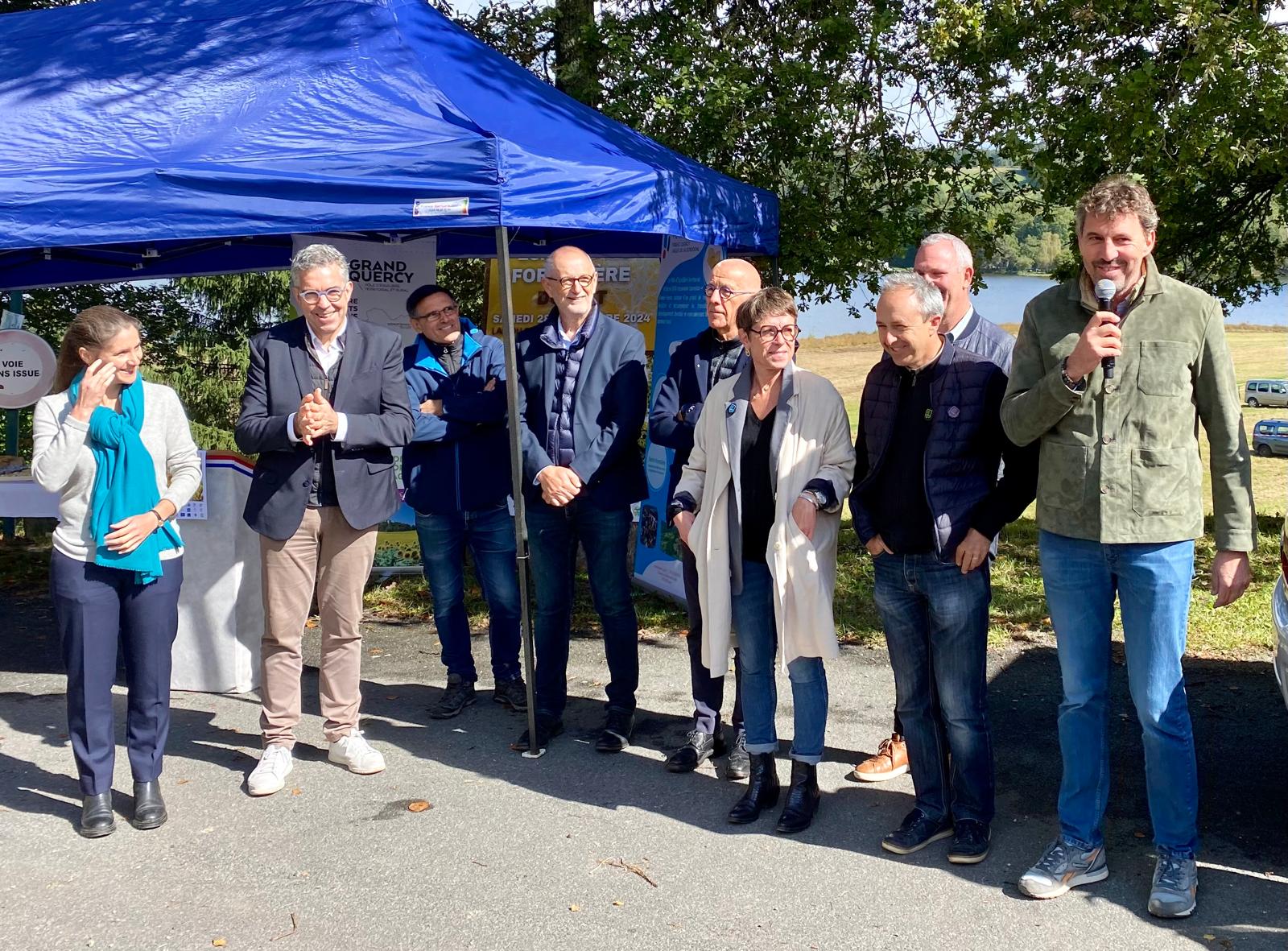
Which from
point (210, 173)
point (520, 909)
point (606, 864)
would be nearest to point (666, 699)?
point (606, 864)

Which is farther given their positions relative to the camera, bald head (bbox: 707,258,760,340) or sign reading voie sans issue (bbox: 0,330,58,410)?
sign reading voie sans issue (bbox: 0,330,58,410)

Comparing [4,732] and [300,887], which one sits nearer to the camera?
[300,887]

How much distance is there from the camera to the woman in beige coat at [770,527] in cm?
398

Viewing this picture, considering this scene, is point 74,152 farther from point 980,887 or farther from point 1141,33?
point 1141,33

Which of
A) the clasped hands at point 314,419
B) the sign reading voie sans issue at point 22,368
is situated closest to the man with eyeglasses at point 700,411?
the clasped hands at point 314,419

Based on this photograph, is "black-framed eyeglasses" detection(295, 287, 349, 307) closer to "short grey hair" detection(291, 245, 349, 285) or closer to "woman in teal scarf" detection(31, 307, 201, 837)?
"short grey hair" detection(291, 245, 349, 285)

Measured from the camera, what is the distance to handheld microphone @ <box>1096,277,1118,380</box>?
10.6 ft

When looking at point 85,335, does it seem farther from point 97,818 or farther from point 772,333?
point 772,333

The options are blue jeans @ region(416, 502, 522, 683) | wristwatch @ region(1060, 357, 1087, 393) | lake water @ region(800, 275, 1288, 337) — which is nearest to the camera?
wristwatch @ region(1060, 357, 1087, 393)

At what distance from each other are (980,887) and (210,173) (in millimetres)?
3756

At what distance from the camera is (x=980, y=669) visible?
385cm

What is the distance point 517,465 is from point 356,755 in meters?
1.27

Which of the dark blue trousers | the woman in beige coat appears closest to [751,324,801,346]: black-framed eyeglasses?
the woman in beige coat

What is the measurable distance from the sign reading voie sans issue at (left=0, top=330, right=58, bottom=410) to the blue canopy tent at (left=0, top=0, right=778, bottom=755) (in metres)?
1.33
